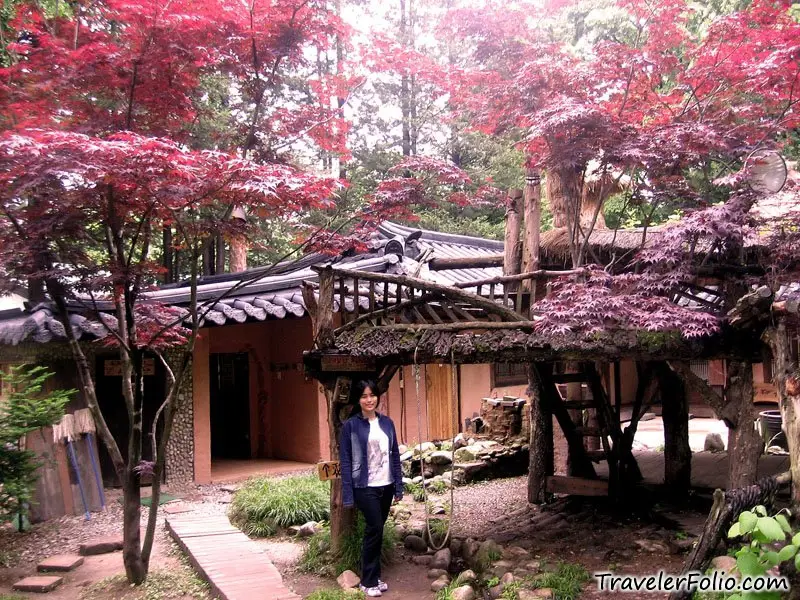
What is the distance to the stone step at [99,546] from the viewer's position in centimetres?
759

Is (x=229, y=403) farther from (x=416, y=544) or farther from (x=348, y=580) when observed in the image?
(x=348, y=580)

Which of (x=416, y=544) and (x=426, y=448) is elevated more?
(x=426, y=448)

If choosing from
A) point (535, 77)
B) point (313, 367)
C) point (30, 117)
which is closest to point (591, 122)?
point (535, 77)

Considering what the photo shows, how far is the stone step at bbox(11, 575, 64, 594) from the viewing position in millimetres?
6395

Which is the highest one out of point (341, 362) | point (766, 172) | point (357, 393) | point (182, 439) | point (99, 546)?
point (766, 172)

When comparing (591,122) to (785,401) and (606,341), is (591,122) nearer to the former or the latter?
(606,341)

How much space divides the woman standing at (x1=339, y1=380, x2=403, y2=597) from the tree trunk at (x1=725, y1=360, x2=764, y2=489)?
289cm

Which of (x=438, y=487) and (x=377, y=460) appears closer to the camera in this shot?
(x=377, y=460)

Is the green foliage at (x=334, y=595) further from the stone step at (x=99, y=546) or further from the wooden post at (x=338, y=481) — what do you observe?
the stone step at (x=99, y=546)

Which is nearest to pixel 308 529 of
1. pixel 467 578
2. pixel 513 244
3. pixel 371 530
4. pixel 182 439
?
pixel 371 530

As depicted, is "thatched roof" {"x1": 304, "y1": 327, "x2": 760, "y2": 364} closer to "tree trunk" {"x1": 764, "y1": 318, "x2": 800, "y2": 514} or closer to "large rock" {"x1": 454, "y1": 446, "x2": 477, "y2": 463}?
"tree trunk" {"x1": 764, "y1": 318, "x2": 800, "y2": 514}

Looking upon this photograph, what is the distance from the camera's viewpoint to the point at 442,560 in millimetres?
6754

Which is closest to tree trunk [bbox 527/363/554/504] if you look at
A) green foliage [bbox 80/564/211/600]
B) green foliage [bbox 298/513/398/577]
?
green foliage [bbox 298/513/398/577]

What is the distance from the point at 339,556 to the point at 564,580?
212 centimetres
